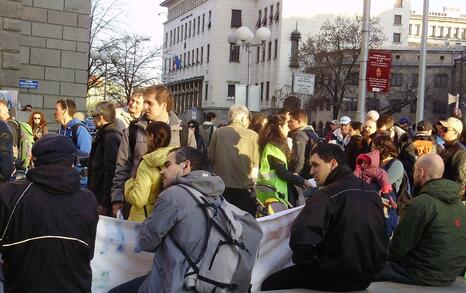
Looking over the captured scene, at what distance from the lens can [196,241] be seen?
5477 millimetres

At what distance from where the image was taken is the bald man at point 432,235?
716 cm

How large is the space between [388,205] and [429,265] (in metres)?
2.24

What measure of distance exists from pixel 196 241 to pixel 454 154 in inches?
229

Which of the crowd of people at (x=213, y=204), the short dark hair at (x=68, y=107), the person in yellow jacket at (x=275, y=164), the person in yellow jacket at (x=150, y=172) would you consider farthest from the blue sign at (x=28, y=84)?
the person in yellow jacket at (x=150, y=172)

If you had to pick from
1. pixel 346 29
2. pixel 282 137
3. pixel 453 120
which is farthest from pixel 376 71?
pixel 346 29

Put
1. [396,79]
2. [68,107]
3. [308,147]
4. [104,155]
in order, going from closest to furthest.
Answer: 1. [104,155]
2. [68,107]
3. [308,147]
4. [396,79]

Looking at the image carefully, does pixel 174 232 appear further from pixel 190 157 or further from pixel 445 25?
pixel 445 25

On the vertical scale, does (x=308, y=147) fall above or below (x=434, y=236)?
above

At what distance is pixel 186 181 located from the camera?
5672 millimetres

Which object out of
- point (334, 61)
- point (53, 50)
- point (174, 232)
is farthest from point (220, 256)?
point (334, 61)

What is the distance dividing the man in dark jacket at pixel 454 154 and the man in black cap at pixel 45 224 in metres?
6.03

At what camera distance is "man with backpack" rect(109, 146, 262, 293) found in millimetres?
5473

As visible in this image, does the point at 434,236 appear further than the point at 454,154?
No

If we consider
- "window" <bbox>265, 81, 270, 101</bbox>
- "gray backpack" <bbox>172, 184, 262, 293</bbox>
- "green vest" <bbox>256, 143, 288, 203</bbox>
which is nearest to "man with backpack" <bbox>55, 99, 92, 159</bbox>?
"green vest" <bbox>256, 143, 288, 203</bbox>
